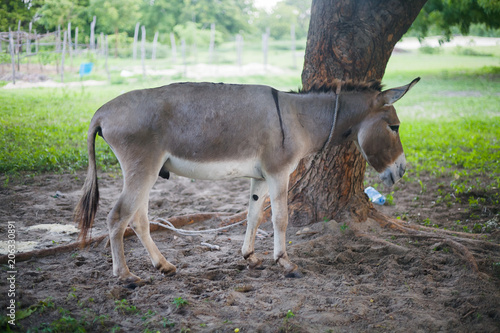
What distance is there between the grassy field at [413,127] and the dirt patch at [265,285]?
1711mm

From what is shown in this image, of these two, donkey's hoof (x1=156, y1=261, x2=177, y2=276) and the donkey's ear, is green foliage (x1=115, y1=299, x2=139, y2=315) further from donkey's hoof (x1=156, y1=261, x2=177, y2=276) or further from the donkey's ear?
the donkey's ear

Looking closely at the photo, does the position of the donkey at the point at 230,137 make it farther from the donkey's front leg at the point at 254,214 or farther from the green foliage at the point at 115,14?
the green foliage at the point at 115,14

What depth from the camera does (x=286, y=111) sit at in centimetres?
421

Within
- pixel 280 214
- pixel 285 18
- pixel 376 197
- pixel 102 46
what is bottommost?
pixel 376 197

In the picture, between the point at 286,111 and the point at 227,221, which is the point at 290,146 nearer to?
the point at 286,111

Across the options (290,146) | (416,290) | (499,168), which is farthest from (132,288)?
(499,168)

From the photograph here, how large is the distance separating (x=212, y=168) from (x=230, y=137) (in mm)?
340

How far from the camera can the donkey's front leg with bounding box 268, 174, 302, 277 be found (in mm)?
4137

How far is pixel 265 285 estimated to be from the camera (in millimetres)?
3986

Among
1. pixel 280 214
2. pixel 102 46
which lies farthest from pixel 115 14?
pixel 280 214

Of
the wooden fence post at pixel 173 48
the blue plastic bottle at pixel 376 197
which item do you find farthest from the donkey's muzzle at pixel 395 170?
the wooden fence post at pixel 173 48

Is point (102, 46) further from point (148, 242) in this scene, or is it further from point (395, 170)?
point (395, 170)

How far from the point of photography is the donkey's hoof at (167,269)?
13.7 ft

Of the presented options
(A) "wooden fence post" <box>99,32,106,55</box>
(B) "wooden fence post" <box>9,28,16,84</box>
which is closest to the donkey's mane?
(B) "wooden fence post" <box>9,28,16,84</box>
